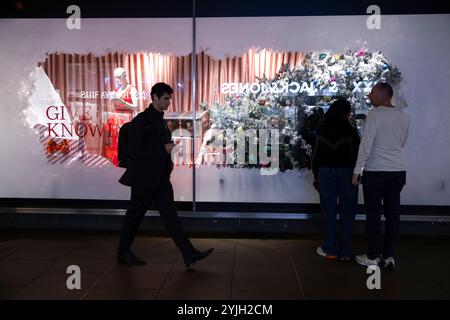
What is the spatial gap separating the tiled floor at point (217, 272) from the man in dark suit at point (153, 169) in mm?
397

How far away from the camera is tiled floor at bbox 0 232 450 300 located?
4.34 m

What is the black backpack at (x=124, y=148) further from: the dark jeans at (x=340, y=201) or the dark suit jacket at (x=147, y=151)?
the dark jeans at (x=340, y=201)

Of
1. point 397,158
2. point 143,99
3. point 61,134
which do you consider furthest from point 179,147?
point 397,158

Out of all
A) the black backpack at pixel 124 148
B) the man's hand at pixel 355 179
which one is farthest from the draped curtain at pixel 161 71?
the man's hand at pixel 355 179

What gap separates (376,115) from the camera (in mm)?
4832

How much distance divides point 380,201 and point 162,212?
2240 millimetres

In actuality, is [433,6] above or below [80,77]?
above

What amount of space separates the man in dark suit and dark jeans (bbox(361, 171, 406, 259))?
1746 mm

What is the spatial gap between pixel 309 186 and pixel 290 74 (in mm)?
1580

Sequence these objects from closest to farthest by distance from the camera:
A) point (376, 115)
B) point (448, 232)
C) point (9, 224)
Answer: point (376, 115) < point (448, 232) < point (9, 224)

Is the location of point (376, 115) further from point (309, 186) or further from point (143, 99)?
point (143, 99)

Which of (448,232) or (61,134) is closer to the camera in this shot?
(448,232)

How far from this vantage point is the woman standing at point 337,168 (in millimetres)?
5156

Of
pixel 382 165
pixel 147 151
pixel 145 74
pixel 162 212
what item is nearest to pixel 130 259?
pixel 162 212
